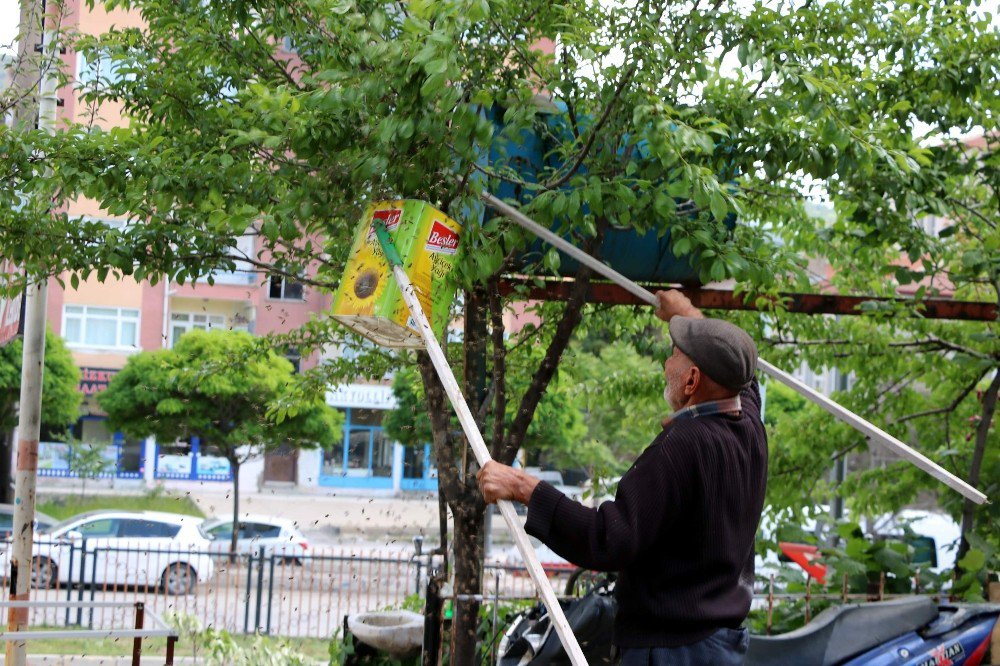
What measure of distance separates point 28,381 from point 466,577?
351 centimetres

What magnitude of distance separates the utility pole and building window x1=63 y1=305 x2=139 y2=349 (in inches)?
1132

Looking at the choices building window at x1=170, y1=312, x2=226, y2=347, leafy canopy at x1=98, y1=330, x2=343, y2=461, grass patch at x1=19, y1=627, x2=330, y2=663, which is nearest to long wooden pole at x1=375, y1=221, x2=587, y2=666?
grass patch at x1=19, y1=627, x2=330, y2=663

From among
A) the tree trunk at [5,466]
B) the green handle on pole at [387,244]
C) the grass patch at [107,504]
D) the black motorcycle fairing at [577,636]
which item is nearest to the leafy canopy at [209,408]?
the grass patch at [107,504]

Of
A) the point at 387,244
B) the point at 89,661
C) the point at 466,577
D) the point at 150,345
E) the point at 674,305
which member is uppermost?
the point at 150,345

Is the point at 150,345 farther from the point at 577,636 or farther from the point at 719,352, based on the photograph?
the point at 719,352

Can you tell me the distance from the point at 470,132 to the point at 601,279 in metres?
1.95

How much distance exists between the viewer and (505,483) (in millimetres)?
2787

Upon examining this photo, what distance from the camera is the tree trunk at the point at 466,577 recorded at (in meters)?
4.82

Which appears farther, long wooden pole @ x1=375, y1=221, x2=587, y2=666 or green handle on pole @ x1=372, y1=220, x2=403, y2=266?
A: green handle on pole @ x1=372, y1=220, x2=403, y2=266

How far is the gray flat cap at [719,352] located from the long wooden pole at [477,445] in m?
0.60

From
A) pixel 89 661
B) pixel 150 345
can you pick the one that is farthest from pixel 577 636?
pixel 150 345

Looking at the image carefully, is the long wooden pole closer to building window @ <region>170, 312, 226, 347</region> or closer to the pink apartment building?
the pink apartment building

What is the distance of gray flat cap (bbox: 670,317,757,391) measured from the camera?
2.90 metres

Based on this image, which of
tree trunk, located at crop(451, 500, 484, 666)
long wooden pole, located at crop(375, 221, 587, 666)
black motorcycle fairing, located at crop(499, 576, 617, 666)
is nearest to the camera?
long wooden pole, located at crop(375, 221, 587, 666)
